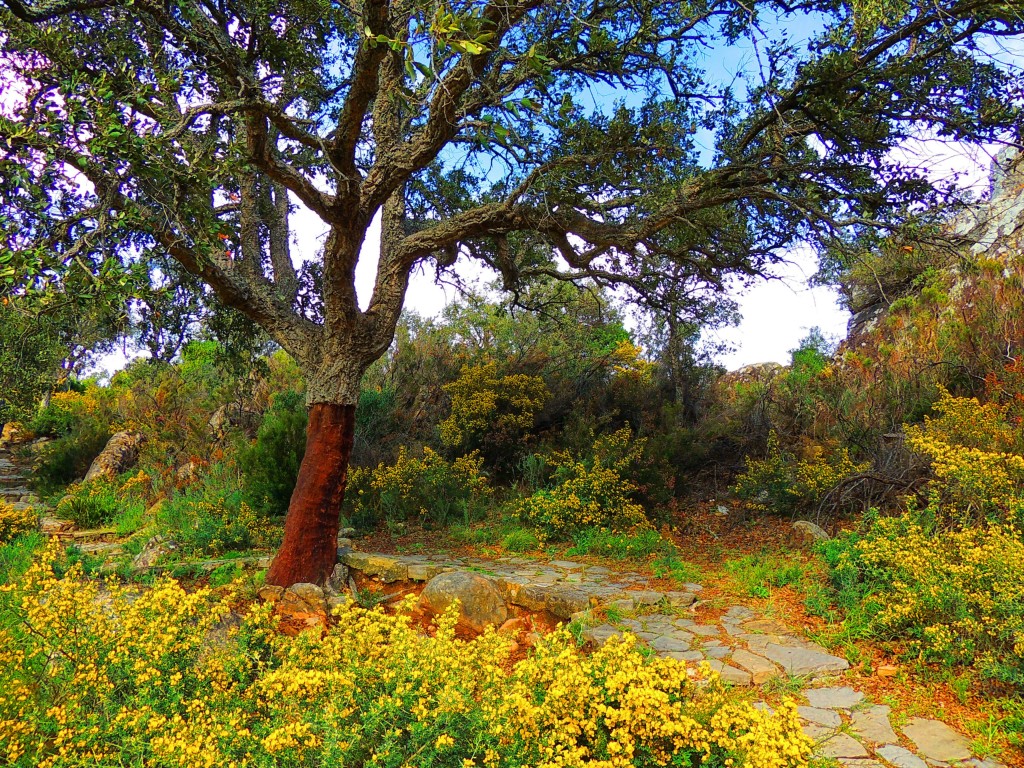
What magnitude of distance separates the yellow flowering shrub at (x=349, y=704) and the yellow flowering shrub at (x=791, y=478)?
4952mm

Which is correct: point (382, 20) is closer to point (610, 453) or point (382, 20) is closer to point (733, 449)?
point (610, 453)

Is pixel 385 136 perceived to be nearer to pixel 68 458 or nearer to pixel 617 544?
pixel 617 544

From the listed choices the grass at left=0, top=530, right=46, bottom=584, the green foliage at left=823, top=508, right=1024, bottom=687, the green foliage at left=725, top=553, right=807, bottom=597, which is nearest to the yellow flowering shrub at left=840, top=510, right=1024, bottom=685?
the green foliage at left=823, top=508, right=1024, bottom=687

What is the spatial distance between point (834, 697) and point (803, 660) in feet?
1.64

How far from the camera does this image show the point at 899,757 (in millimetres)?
3043

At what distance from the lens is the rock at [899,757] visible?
297 centimetres

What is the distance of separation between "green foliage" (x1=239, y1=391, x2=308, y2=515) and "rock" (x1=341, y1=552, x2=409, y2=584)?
189 centimetres

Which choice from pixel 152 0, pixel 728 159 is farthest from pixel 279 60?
pixel 728 159

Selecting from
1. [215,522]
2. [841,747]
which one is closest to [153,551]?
[215,522]

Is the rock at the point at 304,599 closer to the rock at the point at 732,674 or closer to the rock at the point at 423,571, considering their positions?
the rock at the point at 423,571

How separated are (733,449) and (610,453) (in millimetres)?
2762

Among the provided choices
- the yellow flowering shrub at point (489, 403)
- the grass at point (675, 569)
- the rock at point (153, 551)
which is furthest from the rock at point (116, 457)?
the grass at point (675, 569)

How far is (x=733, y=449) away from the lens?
10.0 m

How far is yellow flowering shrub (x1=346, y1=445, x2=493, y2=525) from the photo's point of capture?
8.39 meters
